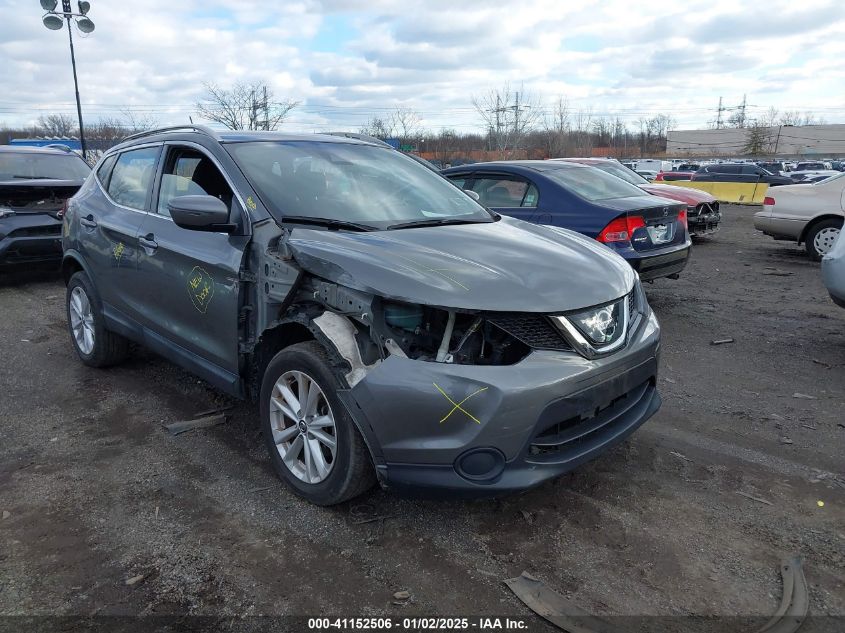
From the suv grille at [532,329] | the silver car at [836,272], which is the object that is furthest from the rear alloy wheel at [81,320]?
the silver car at [836,272]

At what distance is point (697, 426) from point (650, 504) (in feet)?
3.77

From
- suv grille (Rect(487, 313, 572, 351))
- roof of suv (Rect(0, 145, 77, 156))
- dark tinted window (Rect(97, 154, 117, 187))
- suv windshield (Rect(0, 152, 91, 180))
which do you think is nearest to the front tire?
suv grille (Rect(487, 313, 572, 351))

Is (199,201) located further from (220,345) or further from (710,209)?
(710,209)

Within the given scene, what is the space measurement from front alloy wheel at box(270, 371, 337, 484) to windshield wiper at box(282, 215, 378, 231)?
2.65 ft

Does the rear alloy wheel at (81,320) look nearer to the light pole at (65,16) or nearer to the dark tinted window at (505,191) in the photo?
the dark tinted window at (505,191)

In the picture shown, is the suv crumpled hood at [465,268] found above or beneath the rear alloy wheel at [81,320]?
above

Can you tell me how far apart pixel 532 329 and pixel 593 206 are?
4.19 m

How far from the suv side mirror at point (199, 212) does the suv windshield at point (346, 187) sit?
0.83 ft

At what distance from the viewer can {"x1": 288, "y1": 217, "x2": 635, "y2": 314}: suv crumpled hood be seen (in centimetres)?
272

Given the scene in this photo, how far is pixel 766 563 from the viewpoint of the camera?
273 cm

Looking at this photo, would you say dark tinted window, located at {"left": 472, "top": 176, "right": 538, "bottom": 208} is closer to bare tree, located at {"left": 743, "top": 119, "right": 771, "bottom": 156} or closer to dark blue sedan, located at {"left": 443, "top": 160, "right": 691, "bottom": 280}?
dark blue sedan, located at {"left": 443, "top": 160, "right": 691, "bottom": 280}

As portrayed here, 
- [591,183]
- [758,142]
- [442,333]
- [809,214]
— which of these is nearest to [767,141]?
[758,142]

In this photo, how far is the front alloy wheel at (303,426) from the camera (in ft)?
9.86

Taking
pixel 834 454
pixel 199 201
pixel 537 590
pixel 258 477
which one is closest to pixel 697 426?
pixel 834 454
